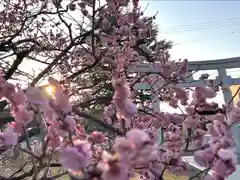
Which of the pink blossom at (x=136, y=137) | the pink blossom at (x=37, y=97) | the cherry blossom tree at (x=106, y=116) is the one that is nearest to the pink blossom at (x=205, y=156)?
the cherry blossom tree at (x=106, y=116)

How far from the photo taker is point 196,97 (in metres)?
1.21

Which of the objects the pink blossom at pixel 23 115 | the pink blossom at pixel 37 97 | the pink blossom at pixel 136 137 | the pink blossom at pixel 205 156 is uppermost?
the pink blossom at pixel 37 97

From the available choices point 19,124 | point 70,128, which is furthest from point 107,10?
point 70,128

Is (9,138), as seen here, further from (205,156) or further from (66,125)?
(205,156)

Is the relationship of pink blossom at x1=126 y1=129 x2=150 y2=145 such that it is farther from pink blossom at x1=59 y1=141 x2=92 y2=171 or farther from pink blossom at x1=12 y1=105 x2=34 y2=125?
pink blossom at x1=12 y1=105 x2=34 y2=125

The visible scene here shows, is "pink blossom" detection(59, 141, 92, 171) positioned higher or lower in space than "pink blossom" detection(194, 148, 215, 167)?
higher

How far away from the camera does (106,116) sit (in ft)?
4.36

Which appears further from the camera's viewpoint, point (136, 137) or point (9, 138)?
point (9, 138)

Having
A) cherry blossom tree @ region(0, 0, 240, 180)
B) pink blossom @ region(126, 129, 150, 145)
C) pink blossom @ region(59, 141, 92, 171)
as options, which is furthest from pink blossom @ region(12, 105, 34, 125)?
pink blossom @ region(126, 129, 150, 145)

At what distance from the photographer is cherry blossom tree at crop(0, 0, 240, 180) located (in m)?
0.58

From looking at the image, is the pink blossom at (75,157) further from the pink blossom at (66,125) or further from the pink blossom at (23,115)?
the pink blossom at (23,115)

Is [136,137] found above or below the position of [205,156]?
above

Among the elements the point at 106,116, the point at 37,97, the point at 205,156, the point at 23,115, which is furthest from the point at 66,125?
the point at 106,116

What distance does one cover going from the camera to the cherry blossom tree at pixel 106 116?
1.90ft
